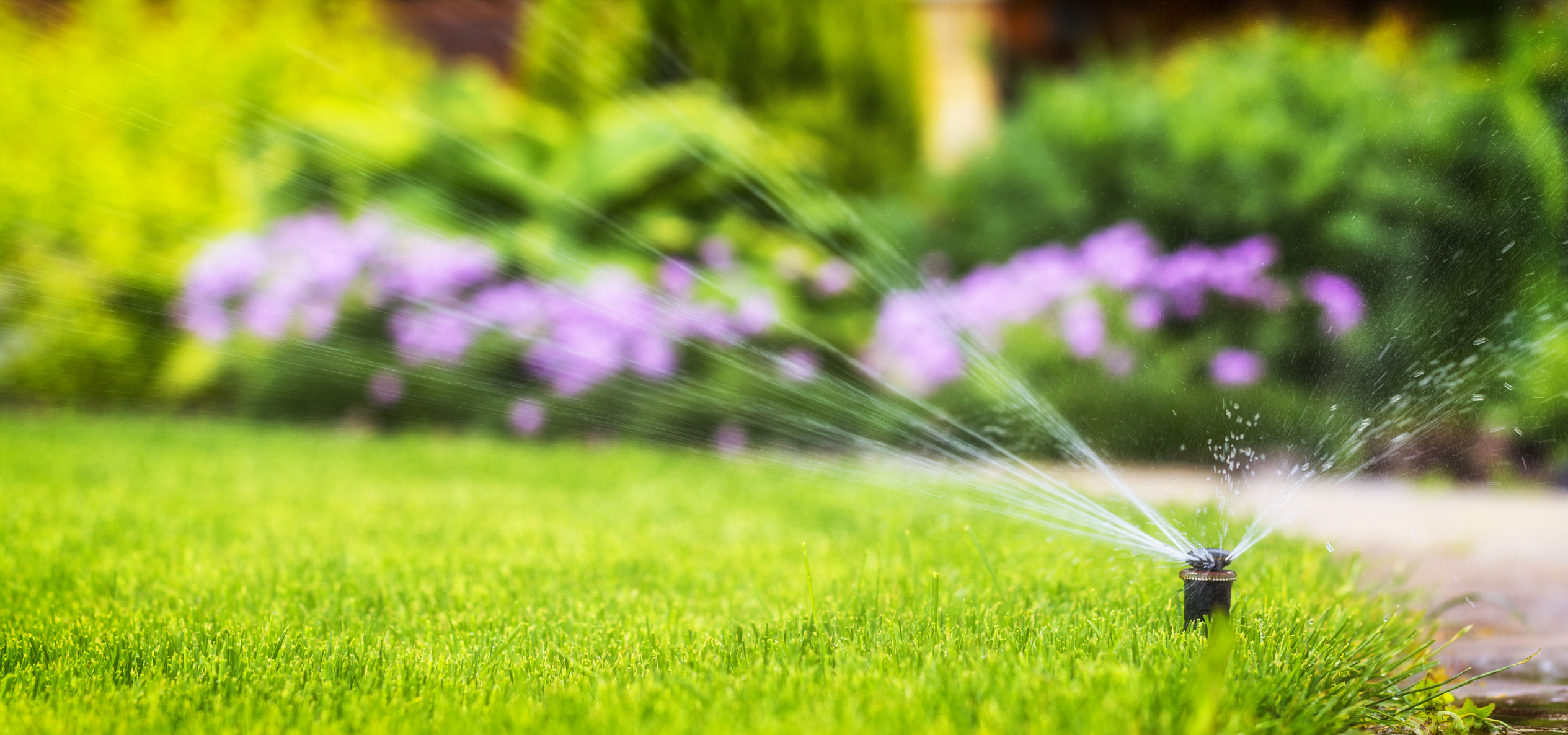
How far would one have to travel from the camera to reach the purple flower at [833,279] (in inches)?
227

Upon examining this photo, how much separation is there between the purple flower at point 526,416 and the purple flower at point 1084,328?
2.15 metres

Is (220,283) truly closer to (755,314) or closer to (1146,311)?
(755,314)

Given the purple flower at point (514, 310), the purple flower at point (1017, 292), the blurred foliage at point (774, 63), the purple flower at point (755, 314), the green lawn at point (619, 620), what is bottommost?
the green lawn at point (619, 620)

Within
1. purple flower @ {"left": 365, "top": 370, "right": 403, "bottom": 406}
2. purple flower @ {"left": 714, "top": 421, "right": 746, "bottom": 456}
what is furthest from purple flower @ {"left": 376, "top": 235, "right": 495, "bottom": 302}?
purple flower @ {"left": 714, "top": 421, "right": 746, "bottom": 456}

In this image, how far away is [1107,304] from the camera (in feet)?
15.8

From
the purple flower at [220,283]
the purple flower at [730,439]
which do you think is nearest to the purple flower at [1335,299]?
the purple flower at [730,439]

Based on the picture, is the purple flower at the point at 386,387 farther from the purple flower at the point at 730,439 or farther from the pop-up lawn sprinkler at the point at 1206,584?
the pop-up lawn sprinkler at the point at 1206,584

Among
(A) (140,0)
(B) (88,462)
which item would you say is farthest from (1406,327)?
(A) (140,0)

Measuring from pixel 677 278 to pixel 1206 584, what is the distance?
13.7ft

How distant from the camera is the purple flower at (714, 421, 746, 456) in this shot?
498cm

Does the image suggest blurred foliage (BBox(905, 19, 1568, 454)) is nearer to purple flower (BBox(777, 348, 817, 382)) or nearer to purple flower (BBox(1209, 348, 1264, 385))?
purple flower (BBox(1209, 348, 1264, 385))

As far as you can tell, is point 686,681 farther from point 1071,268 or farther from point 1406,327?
point 1071,268

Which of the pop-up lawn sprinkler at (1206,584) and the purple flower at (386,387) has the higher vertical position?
the purple flower at (386,387)

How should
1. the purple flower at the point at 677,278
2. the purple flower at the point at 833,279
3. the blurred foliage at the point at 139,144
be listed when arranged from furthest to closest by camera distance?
the blurred foliage at the point at 139,144
the purple flower at the point at 833,279
the purple flower at the point at 677,278
